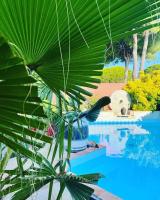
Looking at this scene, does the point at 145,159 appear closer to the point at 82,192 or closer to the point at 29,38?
the point at 82,192

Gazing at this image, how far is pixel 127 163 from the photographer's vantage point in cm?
781

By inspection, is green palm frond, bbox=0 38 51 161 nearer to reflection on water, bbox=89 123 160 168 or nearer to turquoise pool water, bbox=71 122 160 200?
turquoise pool water, bbox=71 122 160 200

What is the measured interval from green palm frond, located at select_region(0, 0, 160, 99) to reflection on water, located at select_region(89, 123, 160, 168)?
6.99 m

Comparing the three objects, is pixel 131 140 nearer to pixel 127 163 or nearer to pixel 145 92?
pixel 127 163

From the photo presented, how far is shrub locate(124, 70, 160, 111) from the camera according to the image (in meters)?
14.3

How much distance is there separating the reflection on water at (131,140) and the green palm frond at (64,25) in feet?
22.9

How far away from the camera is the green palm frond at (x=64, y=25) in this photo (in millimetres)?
763

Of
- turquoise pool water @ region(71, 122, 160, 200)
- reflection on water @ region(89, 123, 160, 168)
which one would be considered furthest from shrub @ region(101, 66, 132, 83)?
turquoise pool water @ region(71, 122, 160, 200)

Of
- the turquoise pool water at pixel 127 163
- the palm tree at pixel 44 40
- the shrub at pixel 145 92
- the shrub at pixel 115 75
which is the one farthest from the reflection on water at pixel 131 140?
the palm tree at pixel 44 40

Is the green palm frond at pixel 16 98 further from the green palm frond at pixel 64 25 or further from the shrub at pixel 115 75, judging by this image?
the shrub at pixel 115 75

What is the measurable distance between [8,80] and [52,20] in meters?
0.19

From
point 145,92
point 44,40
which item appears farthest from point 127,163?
point 44,40

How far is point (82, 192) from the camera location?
1598mm

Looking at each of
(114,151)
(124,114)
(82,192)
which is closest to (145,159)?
(114,151)
